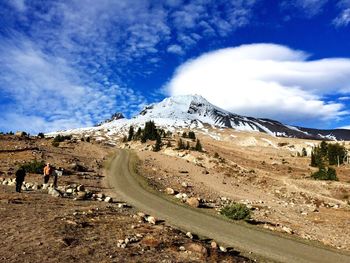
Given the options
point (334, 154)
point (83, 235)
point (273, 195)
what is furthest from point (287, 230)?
point (334, 154)

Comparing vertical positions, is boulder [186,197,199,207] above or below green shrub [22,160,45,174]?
below

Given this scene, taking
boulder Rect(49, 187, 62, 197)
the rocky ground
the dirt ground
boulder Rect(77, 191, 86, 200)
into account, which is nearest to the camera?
the rocky ground

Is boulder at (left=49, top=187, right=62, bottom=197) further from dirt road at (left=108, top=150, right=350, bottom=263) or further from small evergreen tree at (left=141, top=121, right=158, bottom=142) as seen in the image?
small evergreen tree at (left=141, top=121, right=158, bottom=142)

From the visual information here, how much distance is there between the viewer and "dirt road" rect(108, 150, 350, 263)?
24.7 m

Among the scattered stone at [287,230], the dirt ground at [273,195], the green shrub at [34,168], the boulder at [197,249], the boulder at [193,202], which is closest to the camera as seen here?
the boulder at [197,249]

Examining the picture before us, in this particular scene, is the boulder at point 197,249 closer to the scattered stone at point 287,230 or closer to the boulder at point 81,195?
the scattered stone at point 287,230

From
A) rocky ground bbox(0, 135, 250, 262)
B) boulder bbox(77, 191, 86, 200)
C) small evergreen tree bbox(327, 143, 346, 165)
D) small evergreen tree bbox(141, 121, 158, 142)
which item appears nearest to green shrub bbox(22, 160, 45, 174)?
rocky ground bbox(0, 135, 250, 262)

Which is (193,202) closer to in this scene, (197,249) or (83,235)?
(197,249)

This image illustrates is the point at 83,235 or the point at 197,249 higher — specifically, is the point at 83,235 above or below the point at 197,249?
above

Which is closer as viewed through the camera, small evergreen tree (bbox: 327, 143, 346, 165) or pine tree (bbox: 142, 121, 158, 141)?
small evergreen tree (bbox: 327, 143, 346, 165)

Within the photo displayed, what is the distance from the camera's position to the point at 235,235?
28141mm

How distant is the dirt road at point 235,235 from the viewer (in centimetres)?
2472

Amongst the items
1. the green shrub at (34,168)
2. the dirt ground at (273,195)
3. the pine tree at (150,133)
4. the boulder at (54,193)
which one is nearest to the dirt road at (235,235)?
the dirt ground at (273,195)

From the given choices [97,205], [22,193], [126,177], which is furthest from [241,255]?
[126,177]
